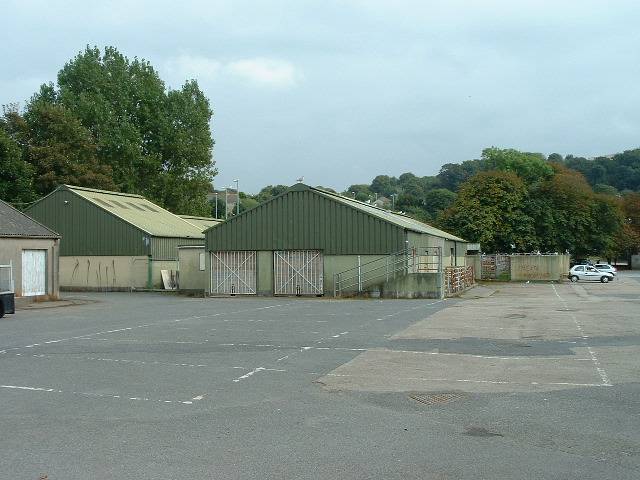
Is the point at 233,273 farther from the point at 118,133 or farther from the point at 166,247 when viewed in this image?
the point at 118,133

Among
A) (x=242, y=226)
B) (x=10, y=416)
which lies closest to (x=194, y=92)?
(x=242, y=226)

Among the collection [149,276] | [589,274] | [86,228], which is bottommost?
[589,274]

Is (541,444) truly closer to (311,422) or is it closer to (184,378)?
(311,422)

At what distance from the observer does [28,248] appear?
35.4m

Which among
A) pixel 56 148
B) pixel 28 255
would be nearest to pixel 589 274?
pixel 28 255

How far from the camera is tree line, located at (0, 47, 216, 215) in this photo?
5947 centimetres

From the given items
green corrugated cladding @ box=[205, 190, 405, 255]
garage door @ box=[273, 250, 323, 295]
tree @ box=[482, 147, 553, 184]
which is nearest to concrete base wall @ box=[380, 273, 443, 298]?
green corrugated cladding @ box=[205, 190, 405, 255]

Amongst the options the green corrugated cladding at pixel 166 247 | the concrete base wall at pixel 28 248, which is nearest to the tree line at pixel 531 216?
the green corrugated cladding at pixel 166 247

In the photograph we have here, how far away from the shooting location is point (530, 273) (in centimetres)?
6275

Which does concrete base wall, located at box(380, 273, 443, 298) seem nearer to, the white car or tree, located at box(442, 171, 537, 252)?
the white car

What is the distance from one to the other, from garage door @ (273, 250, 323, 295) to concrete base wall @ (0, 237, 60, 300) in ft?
37.0

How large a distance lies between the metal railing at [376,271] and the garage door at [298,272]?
45.7 inches

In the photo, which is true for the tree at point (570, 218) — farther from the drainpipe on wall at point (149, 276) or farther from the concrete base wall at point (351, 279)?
the drainpipe on wall at point (149, 276)

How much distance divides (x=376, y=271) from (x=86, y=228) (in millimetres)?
20835
